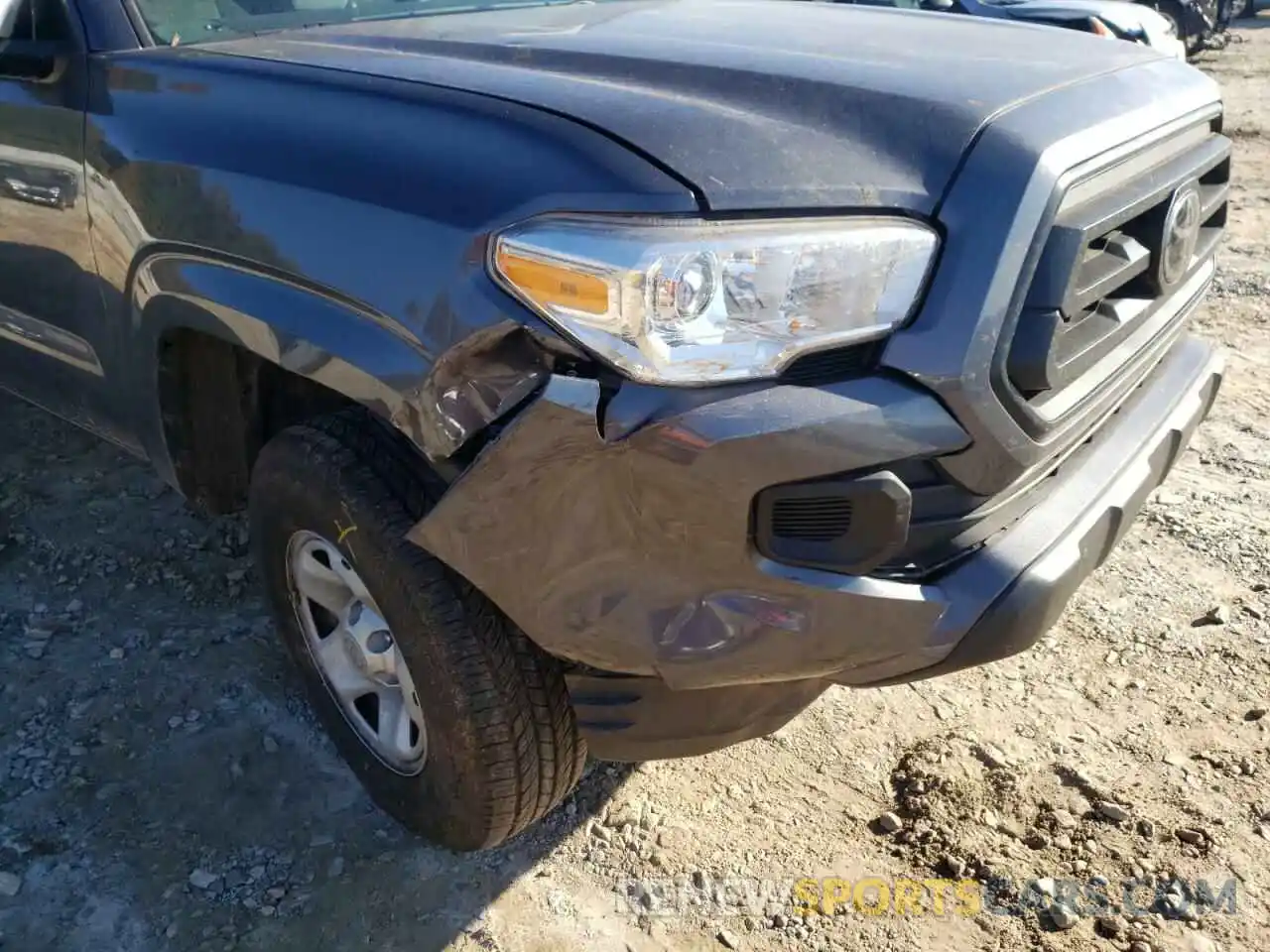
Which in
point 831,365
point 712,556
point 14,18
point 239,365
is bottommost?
point 239,365

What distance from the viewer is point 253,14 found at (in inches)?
107

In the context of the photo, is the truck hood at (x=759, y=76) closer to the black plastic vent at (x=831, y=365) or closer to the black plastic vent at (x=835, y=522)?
the black plastic vent at (x=831, y=365)

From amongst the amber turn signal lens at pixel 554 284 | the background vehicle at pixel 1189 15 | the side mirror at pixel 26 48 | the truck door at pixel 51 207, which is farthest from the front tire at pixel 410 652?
the background vehicle at pixel 1189 15

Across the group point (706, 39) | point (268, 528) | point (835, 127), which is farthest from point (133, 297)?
point (835, 127)

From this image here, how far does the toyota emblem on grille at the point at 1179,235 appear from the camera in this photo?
7.17 ft

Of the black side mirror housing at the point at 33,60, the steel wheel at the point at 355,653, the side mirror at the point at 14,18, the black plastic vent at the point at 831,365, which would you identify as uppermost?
the side mirror at the point at 14,18

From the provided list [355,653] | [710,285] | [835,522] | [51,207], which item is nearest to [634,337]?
[710,285]

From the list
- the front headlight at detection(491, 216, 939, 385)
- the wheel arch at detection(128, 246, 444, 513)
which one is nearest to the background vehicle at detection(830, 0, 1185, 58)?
the wheel arch at detection(128, 246, 444, 513)

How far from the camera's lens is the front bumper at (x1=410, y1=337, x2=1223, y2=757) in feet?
5.23

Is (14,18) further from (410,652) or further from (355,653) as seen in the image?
(410,652)

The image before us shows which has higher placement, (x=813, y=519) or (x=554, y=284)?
(x=554, y=284)

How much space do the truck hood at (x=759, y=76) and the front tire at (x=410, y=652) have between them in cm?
73

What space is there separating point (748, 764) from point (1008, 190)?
1466 mm

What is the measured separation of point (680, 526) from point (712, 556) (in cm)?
7
